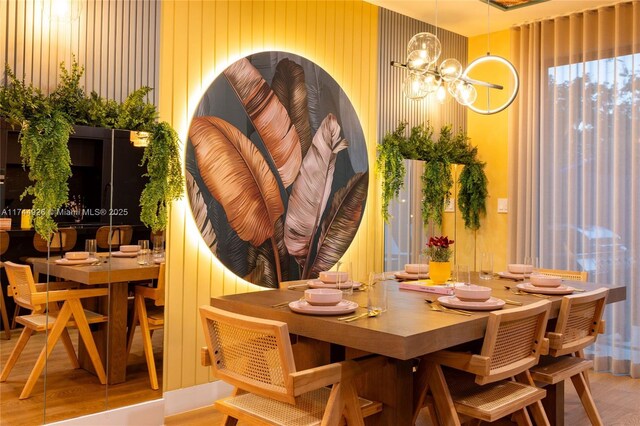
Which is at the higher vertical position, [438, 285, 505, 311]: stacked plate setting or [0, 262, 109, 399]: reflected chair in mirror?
[438, 285, 505, 311]: stacked plate setting

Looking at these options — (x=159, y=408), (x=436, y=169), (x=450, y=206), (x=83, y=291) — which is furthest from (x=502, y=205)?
(x=83, y=291)

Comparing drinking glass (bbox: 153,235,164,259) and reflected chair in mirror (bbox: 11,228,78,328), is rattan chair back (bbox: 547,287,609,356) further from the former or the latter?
reflected chair in mirror (bbox: 11,228,78,328)

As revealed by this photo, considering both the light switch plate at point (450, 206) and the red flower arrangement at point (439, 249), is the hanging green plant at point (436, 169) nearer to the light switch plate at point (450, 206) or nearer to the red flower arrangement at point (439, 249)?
the light switch plate at point (450, 206)

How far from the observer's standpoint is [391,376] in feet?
8.43

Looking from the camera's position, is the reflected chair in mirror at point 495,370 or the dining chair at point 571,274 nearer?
the reflected chair in mirror at point 495,370

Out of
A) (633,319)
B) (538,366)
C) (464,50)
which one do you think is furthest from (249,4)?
(633,319)

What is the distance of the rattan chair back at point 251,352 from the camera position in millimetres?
2070

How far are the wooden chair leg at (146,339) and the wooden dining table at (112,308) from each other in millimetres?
97

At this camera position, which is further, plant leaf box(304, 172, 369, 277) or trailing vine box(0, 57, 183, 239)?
plant leaf box(304, 172, 369, 277)

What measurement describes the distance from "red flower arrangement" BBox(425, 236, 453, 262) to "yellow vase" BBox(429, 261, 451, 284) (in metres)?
0.03

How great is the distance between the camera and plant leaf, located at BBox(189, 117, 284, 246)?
12.8ft

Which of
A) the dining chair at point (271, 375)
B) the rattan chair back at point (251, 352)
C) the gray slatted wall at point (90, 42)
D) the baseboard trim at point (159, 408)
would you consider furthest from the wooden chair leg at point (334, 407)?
the gray slatted wall at point (90, 42)

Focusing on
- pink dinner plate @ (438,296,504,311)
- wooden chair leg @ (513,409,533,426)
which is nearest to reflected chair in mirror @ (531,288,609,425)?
wooden chair leg @ (513,409,533,426)

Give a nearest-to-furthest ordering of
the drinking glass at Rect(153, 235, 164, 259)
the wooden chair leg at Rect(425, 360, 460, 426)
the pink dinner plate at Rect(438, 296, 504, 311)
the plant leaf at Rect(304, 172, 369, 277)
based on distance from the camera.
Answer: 1. the wooden chair leg at Rect(425, 360, 460, 426)
2. the pink dinner plate at Rect(438, 296, 504, 311)
3. the drinking glass at Rect(153, 235, 164, 259)
4. the plant leaf at Rect(304, 172, 369, 277)
